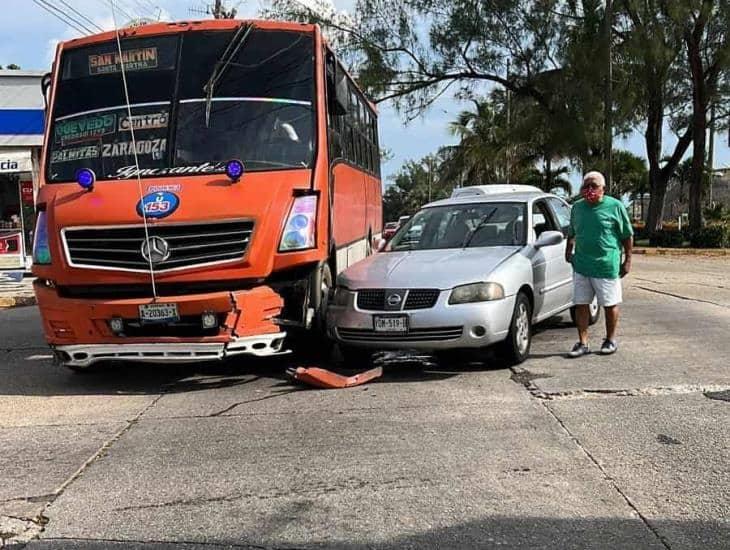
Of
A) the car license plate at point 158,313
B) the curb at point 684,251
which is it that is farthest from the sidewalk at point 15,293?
the curb at point 684,251

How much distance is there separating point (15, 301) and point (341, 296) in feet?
32.7

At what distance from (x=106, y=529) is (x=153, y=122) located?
174 inches

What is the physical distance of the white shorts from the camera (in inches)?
314

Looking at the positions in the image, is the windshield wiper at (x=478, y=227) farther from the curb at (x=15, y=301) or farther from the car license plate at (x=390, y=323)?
the curb at (x=15, y=301)

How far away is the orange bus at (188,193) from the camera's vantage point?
22.5ft

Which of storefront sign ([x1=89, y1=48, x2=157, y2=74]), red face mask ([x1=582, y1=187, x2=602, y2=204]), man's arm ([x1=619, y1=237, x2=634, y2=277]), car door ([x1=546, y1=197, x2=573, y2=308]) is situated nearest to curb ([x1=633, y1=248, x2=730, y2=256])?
car door ([x1=546, y1=197, x2=573, y2=308])

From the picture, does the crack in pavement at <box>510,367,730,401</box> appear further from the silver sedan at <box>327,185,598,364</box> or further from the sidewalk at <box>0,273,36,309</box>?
the sidewalk at <box>0,273,36,309</box>

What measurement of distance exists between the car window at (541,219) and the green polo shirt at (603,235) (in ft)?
2.35

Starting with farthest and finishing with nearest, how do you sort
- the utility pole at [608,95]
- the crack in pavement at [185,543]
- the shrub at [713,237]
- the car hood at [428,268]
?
the shrub at [713,237]
the utility pole at [608,95]
the car hood at [428,268]
the crack in pavement at [185,543]

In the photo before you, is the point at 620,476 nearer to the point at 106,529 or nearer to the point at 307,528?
the point at 307,528

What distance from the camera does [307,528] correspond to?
4039 millimetres

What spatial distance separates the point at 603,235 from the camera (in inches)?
314

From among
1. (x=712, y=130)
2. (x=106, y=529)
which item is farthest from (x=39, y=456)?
(x=712, y=130)

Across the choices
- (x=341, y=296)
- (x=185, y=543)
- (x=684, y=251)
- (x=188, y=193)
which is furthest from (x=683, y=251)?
(x=185, y=543)
